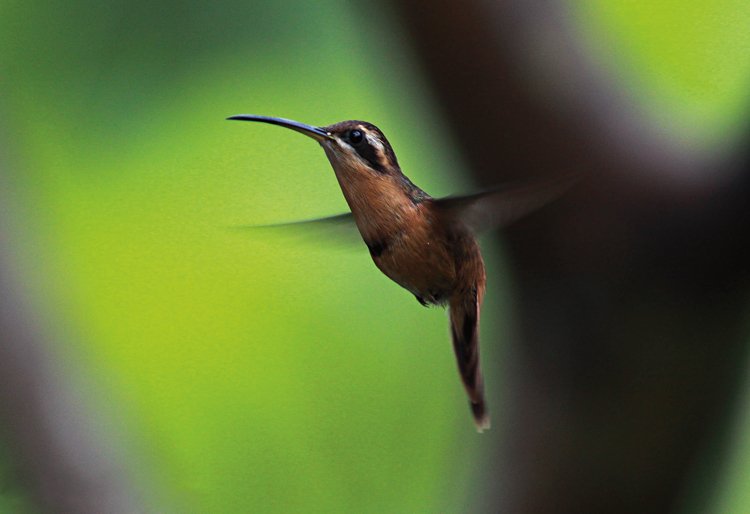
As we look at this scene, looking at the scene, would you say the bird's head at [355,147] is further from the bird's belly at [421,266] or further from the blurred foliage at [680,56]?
the blurred foliage at [680,56]

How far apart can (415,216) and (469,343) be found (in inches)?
5.3

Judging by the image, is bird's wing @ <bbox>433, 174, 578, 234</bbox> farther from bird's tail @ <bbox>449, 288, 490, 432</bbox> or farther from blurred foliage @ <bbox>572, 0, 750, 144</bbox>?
blurred foliage @ <bbox>572, 0, 750, 144</bbox>

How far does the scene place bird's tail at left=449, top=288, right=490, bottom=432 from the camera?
0.61 m

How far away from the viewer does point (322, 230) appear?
55 cm

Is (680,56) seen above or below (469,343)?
above

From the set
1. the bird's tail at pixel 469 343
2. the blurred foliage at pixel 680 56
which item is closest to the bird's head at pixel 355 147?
the bird's tail at pixel 469 343

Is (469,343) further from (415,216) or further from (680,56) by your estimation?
(680,56)

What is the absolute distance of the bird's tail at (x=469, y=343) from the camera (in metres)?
0.61

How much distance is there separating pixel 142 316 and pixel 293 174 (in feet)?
2.15

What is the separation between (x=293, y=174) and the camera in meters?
0.72

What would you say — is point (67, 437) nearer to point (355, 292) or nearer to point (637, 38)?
point (355, 292)

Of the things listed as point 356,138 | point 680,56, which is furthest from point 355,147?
point 680,56

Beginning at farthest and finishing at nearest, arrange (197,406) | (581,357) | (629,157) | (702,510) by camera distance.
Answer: (197,406) < (702,510) < (581,357) < (629,157)

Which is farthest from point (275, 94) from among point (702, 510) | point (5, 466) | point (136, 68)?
point (702, 510)
